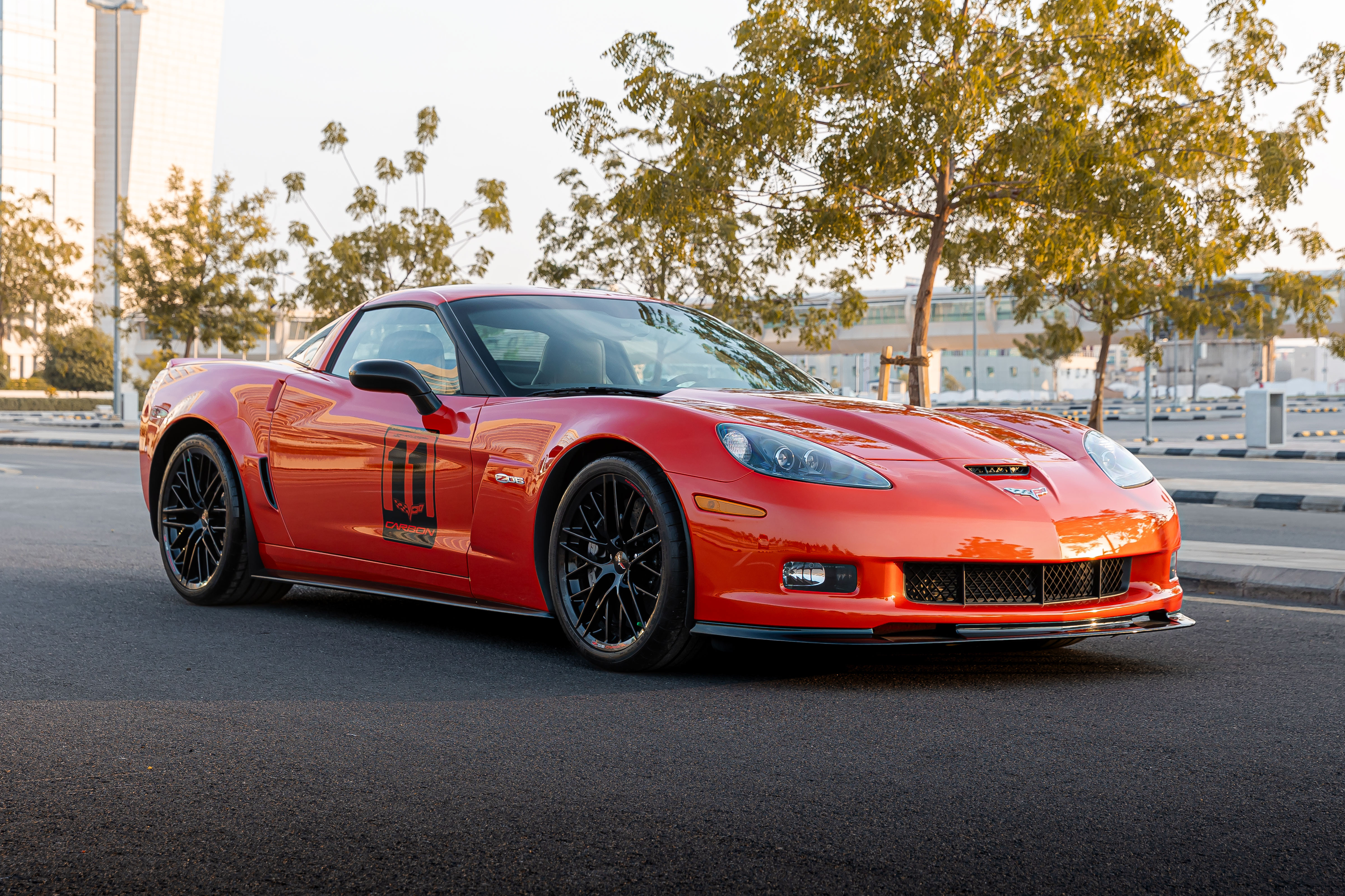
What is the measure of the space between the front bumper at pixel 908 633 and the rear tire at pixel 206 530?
8.57ft

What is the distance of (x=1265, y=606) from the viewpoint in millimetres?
6438

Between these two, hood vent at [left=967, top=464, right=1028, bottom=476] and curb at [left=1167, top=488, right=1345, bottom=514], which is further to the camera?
curb at [left=1167, top=488, right=1345, bottom=514]

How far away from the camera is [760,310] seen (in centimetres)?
2394

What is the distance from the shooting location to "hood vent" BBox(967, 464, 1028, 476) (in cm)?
439

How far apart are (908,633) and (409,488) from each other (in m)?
2.05

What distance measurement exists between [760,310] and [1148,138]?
10.7 meters

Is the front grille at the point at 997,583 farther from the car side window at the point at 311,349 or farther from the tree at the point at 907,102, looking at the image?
the tree at the point at 907,102

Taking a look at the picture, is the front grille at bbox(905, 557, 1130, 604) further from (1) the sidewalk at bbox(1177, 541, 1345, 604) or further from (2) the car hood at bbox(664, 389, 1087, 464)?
(1) the sidewalk at bbox(1177, 541, 1345, 604)

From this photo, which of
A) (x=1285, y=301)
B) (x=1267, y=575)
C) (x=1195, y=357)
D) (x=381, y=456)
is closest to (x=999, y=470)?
(x=381, y=456)

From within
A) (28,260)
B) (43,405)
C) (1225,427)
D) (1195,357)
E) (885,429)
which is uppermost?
(28,260)

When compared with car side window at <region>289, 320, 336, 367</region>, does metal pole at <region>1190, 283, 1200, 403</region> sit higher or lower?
higher

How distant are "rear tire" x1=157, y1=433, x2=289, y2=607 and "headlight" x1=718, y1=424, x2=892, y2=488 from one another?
2681mm

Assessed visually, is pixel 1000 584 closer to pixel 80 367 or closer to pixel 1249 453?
pixel 1249 453

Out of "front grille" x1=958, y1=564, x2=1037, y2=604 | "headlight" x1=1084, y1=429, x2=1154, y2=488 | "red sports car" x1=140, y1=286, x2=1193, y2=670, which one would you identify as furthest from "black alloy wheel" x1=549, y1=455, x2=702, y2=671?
"headlight" x1=1084, y1=429, x2=1154, y2=488
